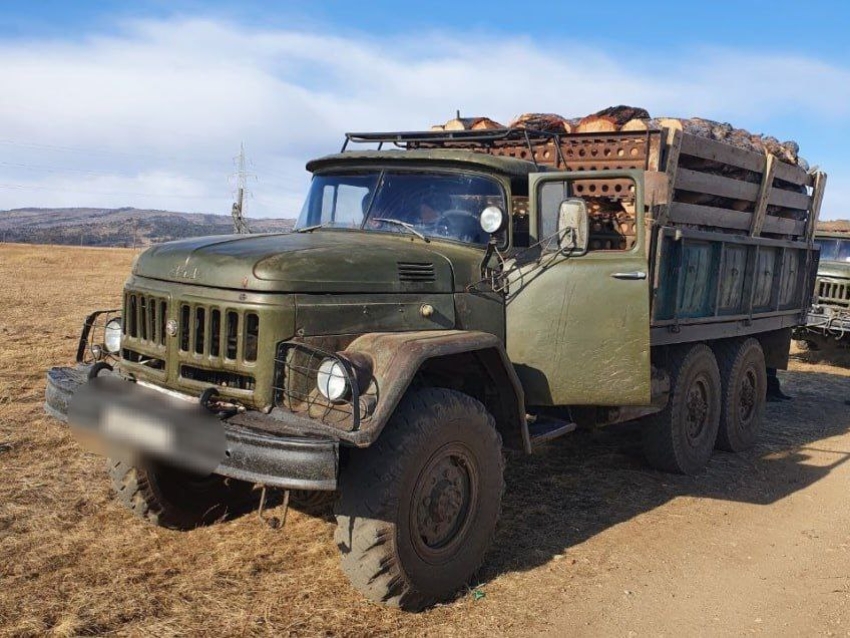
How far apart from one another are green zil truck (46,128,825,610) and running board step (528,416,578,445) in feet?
0.07

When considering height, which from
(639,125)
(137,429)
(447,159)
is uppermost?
(639,125)

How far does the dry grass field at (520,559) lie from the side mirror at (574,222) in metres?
1.86

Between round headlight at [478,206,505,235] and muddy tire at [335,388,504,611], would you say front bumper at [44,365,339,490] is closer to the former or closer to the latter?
muddy tire at [335,388,504,611]

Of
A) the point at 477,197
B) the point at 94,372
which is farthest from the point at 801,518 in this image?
the point at 94,372

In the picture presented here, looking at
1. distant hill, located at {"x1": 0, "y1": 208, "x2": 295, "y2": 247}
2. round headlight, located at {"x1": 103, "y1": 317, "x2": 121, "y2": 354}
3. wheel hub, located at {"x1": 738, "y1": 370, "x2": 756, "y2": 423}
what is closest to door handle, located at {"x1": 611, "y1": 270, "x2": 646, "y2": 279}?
round headlight, located at {"x1": 103, "y1": 317, "x2": 121, "y2": 354}

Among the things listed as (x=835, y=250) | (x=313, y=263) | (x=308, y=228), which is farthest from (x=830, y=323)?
(x=313, y=263)

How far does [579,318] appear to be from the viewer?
4898mm

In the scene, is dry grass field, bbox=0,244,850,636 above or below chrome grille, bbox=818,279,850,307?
below

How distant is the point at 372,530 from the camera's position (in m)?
3.65

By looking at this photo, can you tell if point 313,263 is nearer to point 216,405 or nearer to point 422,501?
point 216,405

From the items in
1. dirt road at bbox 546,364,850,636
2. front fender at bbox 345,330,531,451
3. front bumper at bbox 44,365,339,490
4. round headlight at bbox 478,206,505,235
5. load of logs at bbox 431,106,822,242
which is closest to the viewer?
front bumper at bbox 44,365,339,490

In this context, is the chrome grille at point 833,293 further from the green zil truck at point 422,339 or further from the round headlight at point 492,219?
the round headlight at point 492,219

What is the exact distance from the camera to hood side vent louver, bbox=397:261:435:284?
14.2ft

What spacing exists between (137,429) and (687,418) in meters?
4.60
